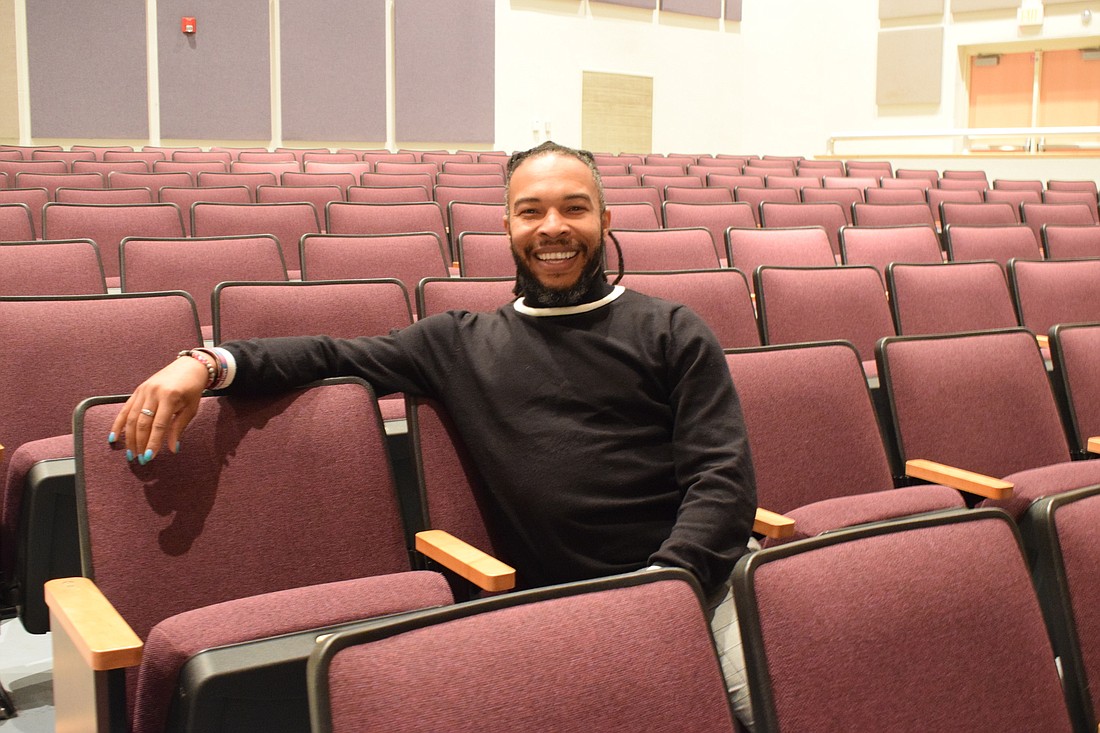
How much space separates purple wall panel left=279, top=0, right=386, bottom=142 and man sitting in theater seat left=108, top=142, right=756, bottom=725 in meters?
3.34

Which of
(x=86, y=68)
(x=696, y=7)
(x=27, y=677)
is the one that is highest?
(x=696, y=7)

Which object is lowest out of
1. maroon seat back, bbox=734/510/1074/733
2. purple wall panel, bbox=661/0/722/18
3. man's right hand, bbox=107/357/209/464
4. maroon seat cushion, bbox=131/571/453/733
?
maroon seat cushion, bbox=131/571/453/733

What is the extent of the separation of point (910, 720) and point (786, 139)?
4.72 m

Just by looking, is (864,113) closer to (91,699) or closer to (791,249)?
(791,249)

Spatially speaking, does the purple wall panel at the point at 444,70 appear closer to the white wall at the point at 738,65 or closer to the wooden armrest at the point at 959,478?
the white wall at the point at 738,65

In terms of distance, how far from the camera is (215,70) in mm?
3646

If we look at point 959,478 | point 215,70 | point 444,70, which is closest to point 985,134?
point 444,70

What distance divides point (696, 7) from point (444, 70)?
4.17ft

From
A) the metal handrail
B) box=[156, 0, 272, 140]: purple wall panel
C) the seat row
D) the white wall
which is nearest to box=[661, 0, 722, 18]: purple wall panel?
the white wall

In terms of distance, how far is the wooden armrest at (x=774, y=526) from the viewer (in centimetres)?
67

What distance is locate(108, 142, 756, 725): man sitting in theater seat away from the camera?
1.93 feet

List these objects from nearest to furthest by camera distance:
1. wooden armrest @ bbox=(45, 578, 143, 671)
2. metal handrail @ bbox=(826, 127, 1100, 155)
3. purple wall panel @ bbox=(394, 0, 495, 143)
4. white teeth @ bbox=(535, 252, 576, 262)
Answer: wooden armrest @ bbox=(45, 578, 143, 671), white teeth @ bbox=(535, 252, 576, 262), metal handrail @ bbox=(826, 127, 1100, 155), purple wall panel @ bbox=(394, 0, 495, 143)

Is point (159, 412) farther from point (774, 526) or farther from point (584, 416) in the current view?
point (774, 526)

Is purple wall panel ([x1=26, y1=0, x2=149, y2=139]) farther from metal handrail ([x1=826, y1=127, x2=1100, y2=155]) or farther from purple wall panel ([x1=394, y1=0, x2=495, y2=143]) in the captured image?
metal handrail ([x1=826, y1=127, x2=1100, y2=155])
